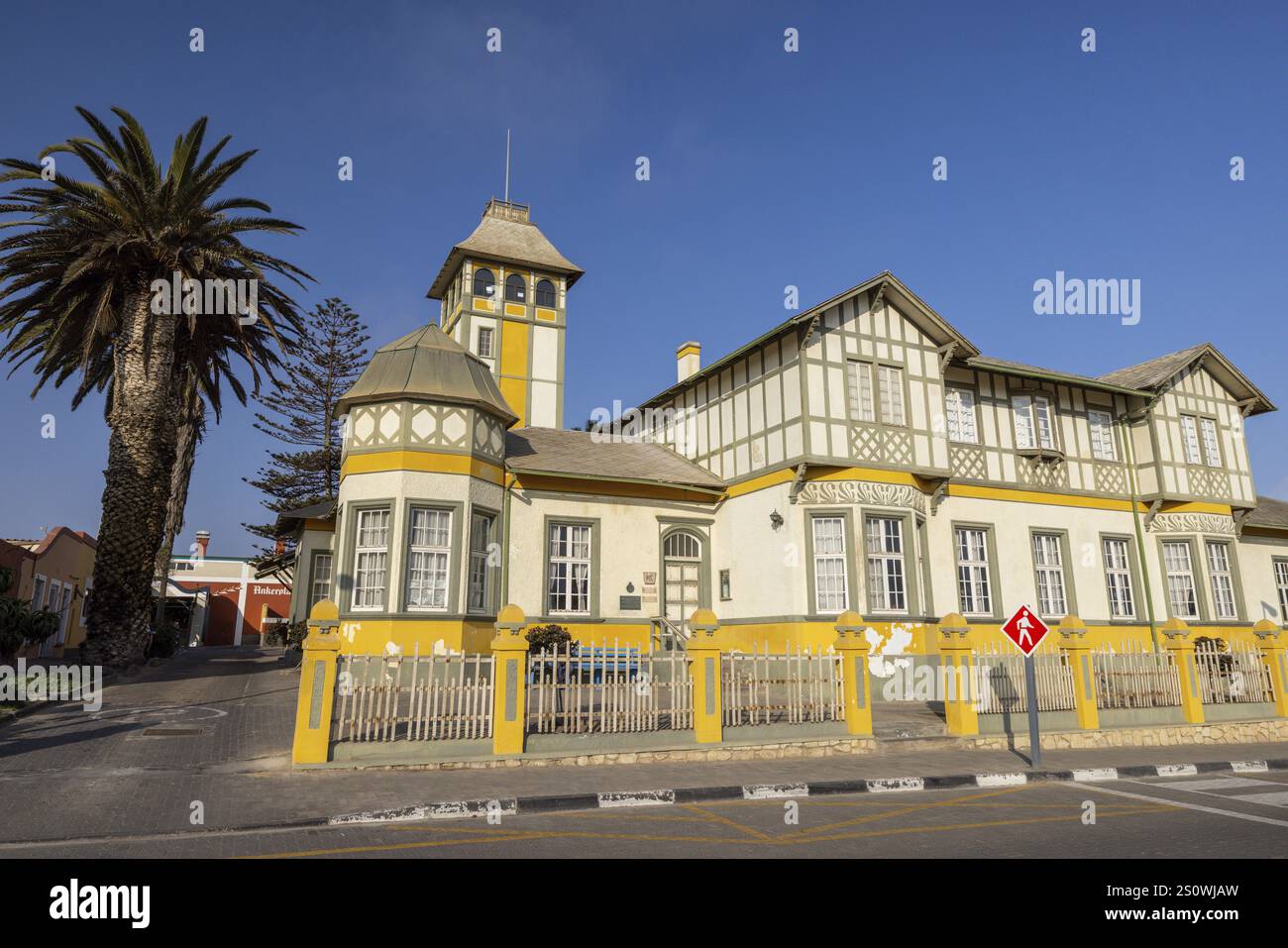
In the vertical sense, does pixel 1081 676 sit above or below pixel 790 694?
above

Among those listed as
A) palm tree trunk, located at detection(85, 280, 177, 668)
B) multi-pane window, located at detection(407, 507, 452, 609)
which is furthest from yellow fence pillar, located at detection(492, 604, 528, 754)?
palm tree trunk, located at detection(85, 280, 177, 668)

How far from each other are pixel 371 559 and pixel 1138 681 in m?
15.5

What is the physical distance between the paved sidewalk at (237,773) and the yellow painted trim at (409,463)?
5.04 metres

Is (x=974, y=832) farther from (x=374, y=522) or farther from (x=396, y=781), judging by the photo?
(x=374, y=522)

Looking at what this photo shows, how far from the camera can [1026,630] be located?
11.6 meters

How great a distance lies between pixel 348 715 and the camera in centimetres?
1013

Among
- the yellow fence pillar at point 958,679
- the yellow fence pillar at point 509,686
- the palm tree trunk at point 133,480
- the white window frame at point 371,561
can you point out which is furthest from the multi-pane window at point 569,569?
the palm tree trunk at point 133,480

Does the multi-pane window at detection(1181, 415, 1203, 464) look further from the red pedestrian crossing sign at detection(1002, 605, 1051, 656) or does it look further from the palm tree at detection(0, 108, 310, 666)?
the palm tree at detection(0, 108, 310, 666)

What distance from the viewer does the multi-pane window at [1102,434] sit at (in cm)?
2358

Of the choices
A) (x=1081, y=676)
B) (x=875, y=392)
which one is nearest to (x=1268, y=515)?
(x=875, y=392)

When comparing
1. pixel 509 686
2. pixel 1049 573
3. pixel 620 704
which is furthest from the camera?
pixel 1049 573

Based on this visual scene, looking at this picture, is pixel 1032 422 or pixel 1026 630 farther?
pixel 1032 422

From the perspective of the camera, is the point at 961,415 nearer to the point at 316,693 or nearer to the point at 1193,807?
the point at 1193,807
